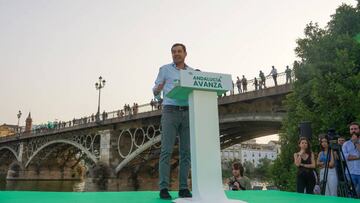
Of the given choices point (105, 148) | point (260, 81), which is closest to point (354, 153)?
point (260, 81)

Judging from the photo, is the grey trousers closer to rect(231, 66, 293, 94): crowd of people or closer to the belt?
the belt

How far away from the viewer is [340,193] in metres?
5.38

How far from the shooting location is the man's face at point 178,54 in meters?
3.94

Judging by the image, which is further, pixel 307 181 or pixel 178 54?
pixel 307 181

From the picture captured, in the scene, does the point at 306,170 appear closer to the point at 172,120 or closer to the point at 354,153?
the point at 354,153

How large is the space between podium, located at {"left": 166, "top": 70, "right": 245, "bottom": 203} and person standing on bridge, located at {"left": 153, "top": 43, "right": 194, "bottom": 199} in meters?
0.48

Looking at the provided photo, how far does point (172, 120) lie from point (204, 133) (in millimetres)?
716

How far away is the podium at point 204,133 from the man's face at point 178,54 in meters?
0.59

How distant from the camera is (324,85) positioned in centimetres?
870

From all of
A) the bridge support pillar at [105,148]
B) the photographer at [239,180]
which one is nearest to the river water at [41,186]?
the bridge support pillar at [105,148]

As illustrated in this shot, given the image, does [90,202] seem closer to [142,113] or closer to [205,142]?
[205,142]

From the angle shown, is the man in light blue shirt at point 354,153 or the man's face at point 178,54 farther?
the man in light blue shirt at point 354,153

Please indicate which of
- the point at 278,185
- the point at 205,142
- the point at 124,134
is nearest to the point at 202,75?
the point at 205,142

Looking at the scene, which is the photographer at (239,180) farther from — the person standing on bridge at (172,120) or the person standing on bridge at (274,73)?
the person standing on bridge at (274,73)
